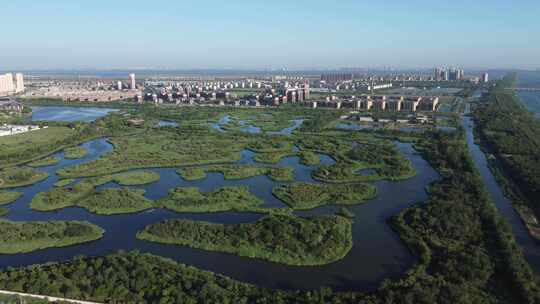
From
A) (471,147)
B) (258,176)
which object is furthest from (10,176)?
(471,147)

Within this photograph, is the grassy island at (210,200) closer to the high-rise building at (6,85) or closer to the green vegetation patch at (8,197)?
the green vegetation patch at (8,197)

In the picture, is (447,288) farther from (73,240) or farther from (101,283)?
(73,240)

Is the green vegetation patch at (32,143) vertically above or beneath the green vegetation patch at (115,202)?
above

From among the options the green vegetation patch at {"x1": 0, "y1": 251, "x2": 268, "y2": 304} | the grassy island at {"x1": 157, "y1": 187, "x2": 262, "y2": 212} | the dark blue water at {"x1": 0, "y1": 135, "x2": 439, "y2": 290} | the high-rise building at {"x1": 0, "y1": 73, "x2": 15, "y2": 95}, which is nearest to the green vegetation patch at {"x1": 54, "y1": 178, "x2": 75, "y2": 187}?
the dark blue water at {"x1": 0, "y1": 135, "x2": 439, "y2": 290}

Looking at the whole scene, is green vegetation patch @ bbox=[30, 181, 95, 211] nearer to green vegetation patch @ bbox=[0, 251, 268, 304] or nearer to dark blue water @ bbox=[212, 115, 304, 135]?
green vegetation patch @ bbox=[0, 251, 268, 304]

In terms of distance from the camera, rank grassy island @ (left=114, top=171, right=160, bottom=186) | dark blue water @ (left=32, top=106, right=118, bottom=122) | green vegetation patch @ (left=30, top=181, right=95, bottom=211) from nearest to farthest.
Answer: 1. green vegetation patch @ (left=30, top=181, right=95, bottom=211)
2. grassy island @ (left=114, top=171, right=160, bottom=186)
3. dark blue water @ (left=32, top=106, right=118, bottom=122)

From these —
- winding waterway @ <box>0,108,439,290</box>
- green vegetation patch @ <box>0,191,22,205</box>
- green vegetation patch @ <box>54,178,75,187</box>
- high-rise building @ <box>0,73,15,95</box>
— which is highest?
high-rise building @ <box>0,73,15,95</box>

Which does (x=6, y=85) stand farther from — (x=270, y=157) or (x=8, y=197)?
(x=270, y=157)

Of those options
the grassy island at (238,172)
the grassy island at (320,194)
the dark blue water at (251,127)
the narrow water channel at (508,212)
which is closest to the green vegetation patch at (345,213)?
the grassy island at (320,194)
